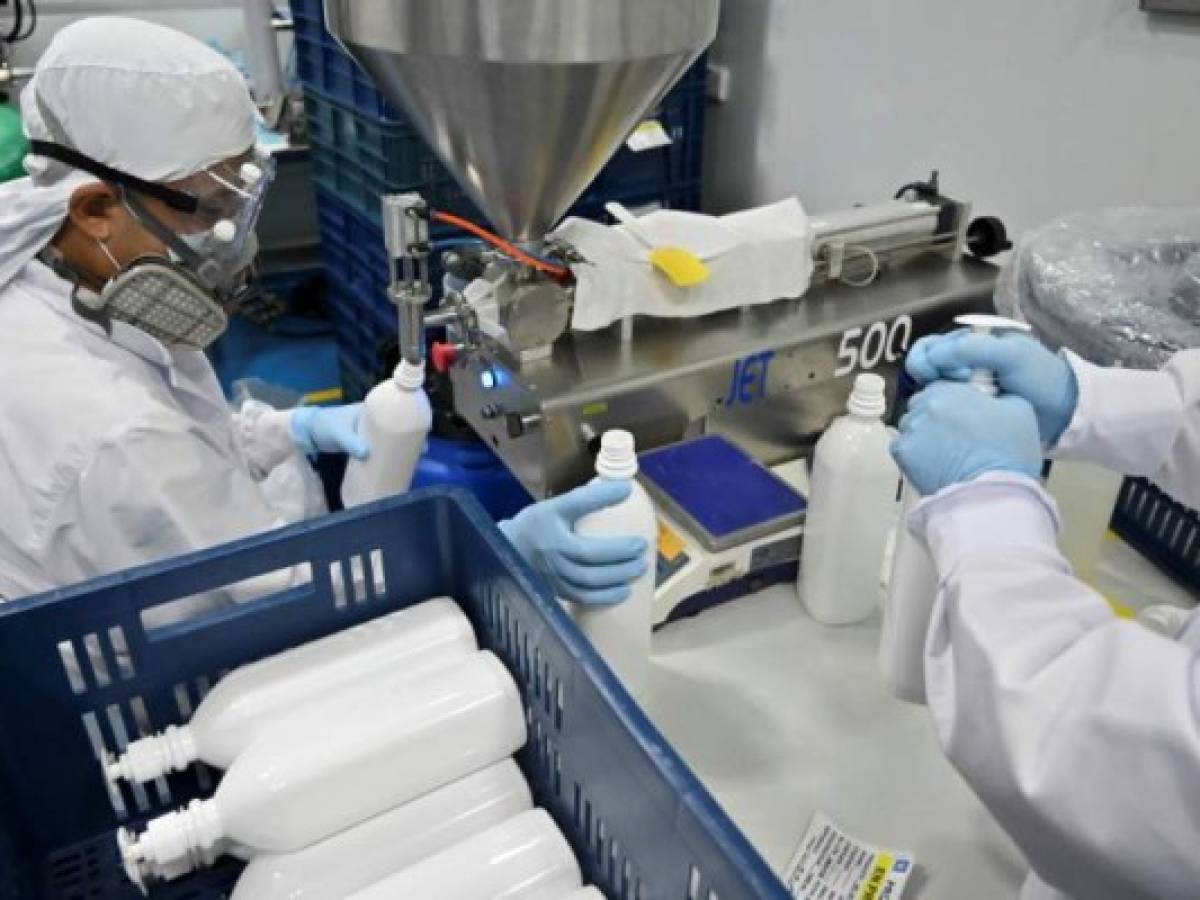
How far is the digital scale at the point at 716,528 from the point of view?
3.43 ft

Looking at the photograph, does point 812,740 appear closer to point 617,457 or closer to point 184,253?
point 617,457

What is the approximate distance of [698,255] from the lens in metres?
1.30

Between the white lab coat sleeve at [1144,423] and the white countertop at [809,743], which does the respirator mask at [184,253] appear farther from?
the white lab coat sleeve at [1144,423]

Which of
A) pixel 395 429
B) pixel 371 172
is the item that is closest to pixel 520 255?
pixel 395 429

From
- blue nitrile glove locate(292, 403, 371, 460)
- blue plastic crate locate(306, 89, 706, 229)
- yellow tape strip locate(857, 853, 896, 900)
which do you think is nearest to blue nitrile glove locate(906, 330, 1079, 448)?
yellow tape strip locate(857, 853, 896, 900)

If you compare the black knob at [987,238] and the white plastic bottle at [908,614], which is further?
the black knob at [987,238]

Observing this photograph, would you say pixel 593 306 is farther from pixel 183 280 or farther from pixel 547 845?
pixel 547 845

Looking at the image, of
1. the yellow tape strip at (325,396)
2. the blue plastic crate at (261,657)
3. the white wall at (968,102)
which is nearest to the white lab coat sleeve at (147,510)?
the blue plastic crate at (261,657)

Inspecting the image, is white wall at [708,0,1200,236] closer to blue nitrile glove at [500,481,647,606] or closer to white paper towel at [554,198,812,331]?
white paper towel at [554,198,812,331]

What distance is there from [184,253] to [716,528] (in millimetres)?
727

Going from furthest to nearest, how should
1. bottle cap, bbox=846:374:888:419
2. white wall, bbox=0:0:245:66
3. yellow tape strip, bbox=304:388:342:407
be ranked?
white wall, bbox=0:0:245:66
yellow tape strip, bbox=304:388:342:407
bottle cap, bbox=846:374:888:419

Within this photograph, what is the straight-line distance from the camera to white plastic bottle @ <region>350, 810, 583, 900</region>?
649mm

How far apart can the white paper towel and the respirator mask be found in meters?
0.41

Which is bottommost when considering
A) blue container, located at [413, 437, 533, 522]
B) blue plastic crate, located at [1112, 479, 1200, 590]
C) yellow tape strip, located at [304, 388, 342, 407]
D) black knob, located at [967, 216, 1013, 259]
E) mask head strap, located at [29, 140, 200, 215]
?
yellow tape strip, located at [304, 388, 342, 407]
